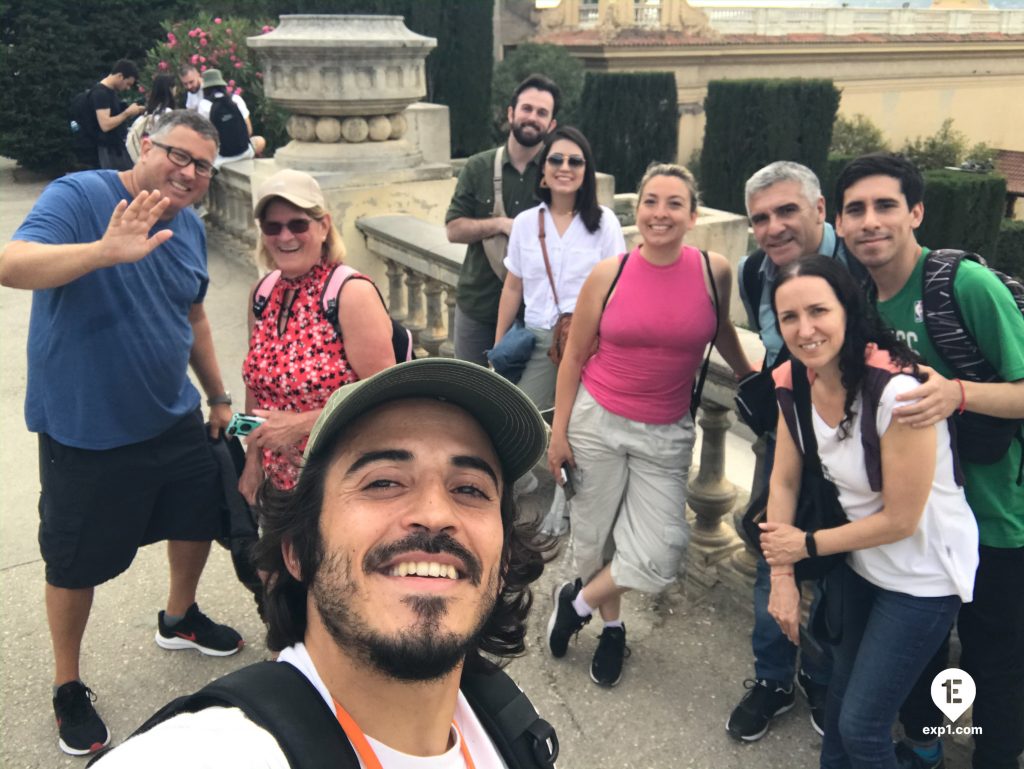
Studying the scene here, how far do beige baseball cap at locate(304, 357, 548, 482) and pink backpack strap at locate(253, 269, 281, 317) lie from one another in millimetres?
1362

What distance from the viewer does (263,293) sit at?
2.67 metres

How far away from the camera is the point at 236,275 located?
8109mm

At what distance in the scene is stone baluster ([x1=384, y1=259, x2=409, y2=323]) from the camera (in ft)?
17.6

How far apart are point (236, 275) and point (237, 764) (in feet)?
25.2

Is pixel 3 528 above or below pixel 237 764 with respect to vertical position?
below

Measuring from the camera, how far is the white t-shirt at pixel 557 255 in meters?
3.36

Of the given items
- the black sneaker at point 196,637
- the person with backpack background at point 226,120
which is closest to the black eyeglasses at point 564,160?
the black sneaker at point 196,637

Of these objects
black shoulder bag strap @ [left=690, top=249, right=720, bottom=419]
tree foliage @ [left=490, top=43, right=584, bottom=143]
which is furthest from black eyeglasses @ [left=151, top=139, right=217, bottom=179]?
tree foliage @ [left=490, top=43, right=584, bottom=143]

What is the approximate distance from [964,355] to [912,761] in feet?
4.05

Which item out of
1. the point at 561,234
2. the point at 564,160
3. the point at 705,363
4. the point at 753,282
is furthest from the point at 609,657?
the point at 564,160

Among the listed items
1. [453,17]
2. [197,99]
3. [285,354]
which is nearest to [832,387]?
[285,354]

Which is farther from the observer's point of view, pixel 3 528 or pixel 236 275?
pixel 236 275

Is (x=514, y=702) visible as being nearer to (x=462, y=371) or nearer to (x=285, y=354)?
(x=462, y=371)

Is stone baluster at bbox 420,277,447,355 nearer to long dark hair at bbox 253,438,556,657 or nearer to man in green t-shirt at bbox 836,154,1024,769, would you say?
man in green t-shirt at bbox 836,154,1024,769
